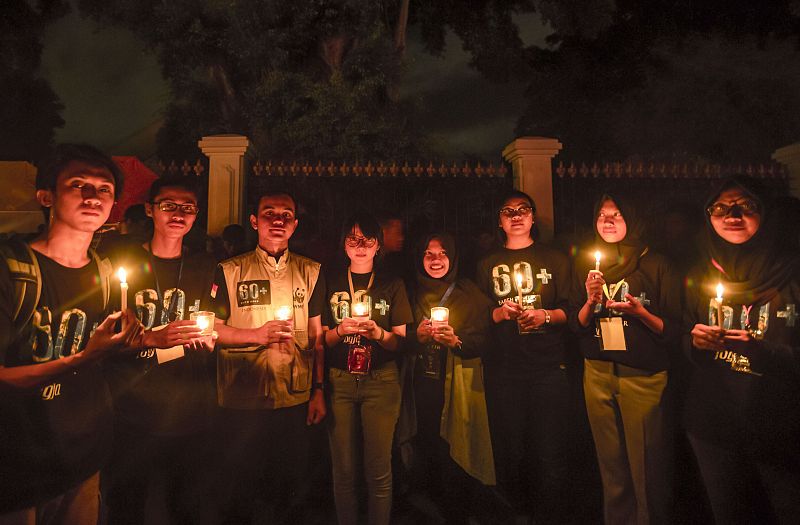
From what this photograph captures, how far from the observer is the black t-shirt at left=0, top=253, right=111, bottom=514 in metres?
2.24

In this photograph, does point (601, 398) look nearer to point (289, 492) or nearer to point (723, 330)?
point (723, 330)

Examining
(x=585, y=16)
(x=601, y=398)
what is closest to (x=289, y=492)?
(x=601, y=398)

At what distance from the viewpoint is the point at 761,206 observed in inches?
115

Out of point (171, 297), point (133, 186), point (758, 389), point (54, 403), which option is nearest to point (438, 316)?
point (171, 297)

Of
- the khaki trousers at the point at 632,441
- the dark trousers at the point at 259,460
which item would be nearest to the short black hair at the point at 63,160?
the dark trousers at the point at 259,460

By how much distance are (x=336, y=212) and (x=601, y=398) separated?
5.08 metres

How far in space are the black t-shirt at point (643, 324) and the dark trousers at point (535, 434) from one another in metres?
0.38

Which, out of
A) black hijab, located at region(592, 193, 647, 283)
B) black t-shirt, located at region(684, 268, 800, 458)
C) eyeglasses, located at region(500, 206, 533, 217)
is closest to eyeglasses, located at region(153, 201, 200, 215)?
eyeglasses, located at region(500, 206, 533, 217)

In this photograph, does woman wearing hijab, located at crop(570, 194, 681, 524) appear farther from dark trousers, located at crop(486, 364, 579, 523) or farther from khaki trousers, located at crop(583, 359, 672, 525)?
dark trousers, located at crop(486, 364, 579, 523)

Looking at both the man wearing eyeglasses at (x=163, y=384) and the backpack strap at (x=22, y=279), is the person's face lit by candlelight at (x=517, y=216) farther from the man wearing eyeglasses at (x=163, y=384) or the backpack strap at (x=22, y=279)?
the backpack strap at (x=22, y=279)

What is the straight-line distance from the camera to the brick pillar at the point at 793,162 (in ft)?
24.0

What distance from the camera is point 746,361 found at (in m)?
2.79

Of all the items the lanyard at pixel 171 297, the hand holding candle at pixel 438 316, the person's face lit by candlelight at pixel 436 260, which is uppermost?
the person's face lit by candlelight at pixel 436 260

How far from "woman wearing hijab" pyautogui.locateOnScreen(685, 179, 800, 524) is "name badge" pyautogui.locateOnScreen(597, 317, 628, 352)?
42cm
